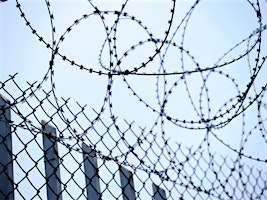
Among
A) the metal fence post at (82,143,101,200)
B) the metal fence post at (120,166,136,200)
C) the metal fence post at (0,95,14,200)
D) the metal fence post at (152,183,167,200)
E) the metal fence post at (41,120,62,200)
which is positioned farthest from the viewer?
the metal fence post at (152,183,167,200)

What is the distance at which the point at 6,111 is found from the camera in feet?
8.65

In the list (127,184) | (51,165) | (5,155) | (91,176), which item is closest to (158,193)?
(127,184)

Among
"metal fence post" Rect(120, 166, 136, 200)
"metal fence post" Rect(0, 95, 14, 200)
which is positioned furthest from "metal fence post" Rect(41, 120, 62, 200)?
"metal fence post" Rect(120, 166, 136, 200)

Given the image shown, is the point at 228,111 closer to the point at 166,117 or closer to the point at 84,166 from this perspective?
the point at 166,117

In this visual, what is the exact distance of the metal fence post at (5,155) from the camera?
8.38 ft

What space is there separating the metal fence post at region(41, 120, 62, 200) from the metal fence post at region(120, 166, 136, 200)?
659 millimetres

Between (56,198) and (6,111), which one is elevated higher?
(6,111)

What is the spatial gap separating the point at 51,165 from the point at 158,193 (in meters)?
1.16

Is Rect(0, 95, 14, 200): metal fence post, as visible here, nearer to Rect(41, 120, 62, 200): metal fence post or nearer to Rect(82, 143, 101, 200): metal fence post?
Rect(41, 120, 62, 200): metal fence post

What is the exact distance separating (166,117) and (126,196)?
66 cm

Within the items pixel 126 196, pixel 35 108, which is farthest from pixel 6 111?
pixel 126 196

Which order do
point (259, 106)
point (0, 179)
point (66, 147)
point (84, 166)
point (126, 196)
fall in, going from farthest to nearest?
point (259, 106), point (126, 196), point (84, 166), point (66, 147), point (0, 179)

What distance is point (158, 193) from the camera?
362cm

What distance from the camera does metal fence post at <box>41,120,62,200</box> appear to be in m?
2.74
